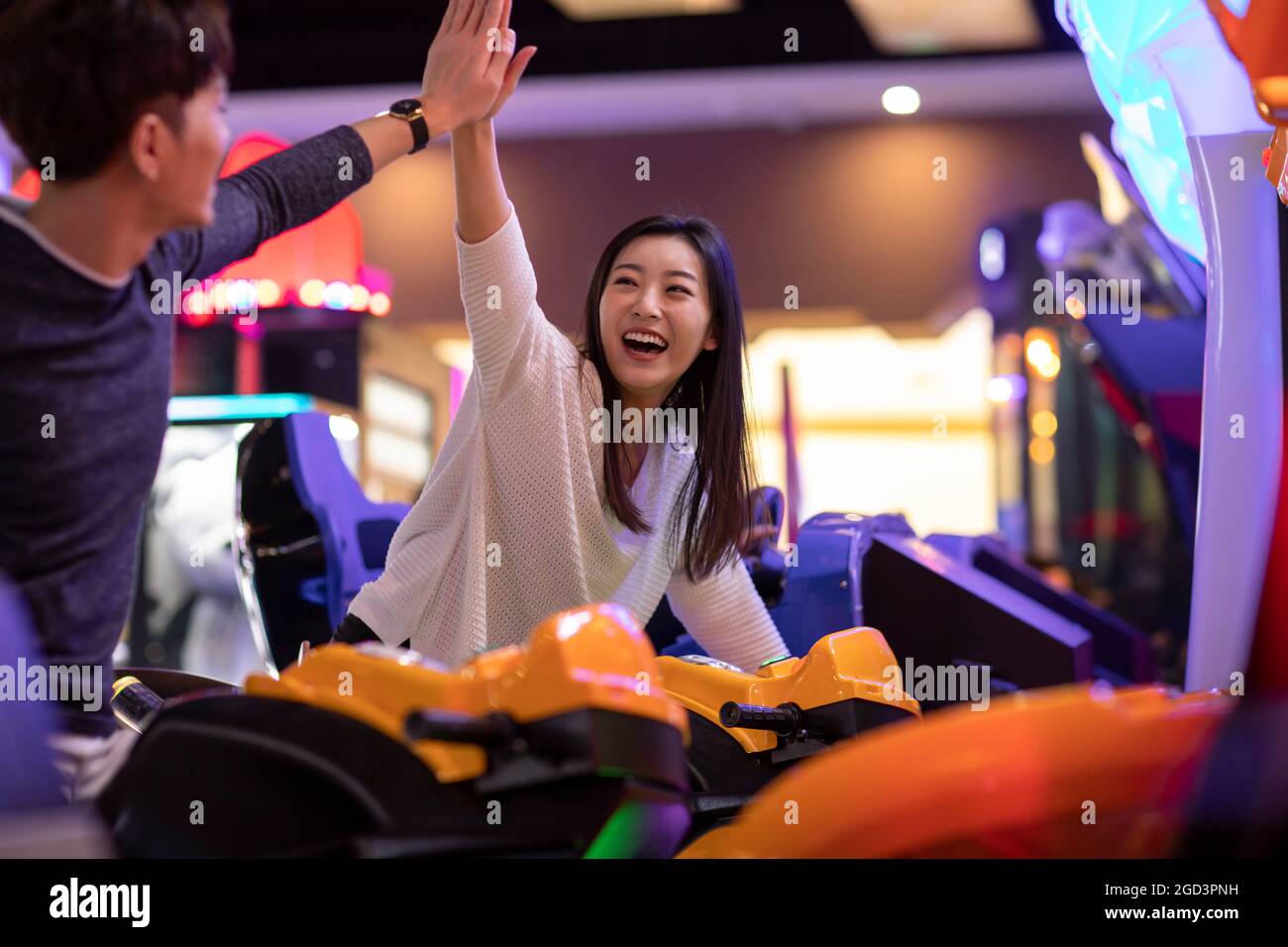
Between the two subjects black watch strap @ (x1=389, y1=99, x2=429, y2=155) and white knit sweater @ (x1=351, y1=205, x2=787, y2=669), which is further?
white knit sweater @ (x1=351, y1=205, x2=787, y2=669)

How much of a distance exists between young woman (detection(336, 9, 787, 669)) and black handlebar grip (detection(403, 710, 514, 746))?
53 centimetres

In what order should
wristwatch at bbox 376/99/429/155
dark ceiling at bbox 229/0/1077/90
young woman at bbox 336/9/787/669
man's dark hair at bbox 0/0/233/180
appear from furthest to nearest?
dark ceiling at bbox 229/0/1077/90 < young woman at bbox 336/9/787/669 < wristwatch at bbox 376/99/429/155 < man's dark hair at bbox 0/0/233/180

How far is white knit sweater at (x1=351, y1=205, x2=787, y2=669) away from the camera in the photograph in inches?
54.0

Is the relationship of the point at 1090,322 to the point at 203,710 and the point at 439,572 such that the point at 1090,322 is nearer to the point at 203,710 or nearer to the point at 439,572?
the point at 439,572

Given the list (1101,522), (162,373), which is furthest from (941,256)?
(162,373)

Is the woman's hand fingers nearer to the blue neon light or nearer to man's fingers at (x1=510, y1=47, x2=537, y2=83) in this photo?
man's fingers at (x1=510, y1=47, x2=537, y2=83)

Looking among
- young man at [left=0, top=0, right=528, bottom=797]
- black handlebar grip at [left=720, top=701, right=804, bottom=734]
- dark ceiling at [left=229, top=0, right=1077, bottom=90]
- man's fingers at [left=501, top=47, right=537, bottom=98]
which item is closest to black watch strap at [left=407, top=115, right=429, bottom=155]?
man's fingers at [left=501, top=47, right=537, bottom=98]

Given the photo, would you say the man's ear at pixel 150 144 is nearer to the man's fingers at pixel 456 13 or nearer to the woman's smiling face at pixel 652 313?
the man's fingers at pixel 456 13

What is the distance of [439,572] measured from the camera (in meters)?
1.39

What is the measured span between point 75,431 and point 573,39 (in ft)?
14.8

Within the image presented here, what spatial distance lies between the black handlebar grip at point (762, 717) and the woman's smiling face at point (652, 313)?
44 cm

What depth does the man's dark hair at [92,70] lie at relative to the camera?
87 cm

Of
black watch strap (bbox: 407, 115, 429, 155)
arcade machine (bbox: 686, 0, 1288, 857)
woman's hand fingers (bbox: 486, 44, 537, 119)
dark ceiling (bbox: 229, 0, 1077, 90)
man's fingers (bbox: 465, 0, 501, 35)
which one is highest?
dark ceiling (bbox: 229, 0, 1077, 90)
